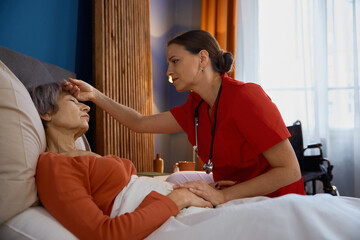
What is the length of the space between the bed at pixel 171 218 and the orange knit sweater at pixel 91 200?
0.03 metres

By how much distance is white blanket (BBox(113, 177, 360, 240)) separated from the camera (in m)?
0.79

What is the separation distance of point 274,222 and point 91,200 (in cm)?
50

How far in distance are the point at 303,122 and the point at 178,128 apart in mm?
2531

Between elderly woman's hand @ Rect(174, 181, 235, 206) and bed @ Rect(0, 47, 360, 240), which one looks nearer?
bed @ Rect(0, 47, 360, 240)

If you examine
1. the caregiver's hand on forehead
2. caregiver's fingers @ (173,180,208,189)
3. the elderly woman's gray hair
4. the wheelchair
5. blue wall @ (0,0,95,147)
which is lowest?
the wheelchair

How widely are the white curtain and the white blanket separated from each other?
10.6ft

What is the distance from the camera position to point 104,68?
209 cm

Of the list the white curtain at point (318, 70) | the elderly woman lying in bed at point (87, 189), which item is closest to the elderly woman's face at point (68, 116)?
the elderly woman lying in bed at point (87, 189)

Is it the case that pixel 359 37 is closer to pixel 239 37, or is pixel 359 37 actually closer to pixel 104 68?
pixel 239 37

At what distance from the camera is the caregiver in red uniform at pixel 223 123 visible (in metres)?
1.39

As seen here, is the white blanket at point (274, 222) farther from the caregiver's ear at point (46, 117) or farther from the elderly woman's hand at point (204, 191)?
the caregiver's ear at point (46, 117)

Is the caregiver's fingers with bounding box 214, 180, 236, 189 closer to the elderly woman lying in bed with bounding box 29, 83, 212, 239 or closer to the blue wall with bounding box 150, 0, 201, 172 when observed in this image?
the elderly woman lying in bed with bounding box 29, 83, 212, 239

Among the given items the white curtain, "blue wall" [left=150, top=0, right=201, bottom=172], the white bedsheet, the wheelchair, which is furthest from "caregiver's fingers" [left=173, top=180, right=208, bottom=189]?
the white curtain

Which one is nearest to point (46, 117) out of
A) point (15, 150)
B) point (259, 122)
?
point (15, 150)
